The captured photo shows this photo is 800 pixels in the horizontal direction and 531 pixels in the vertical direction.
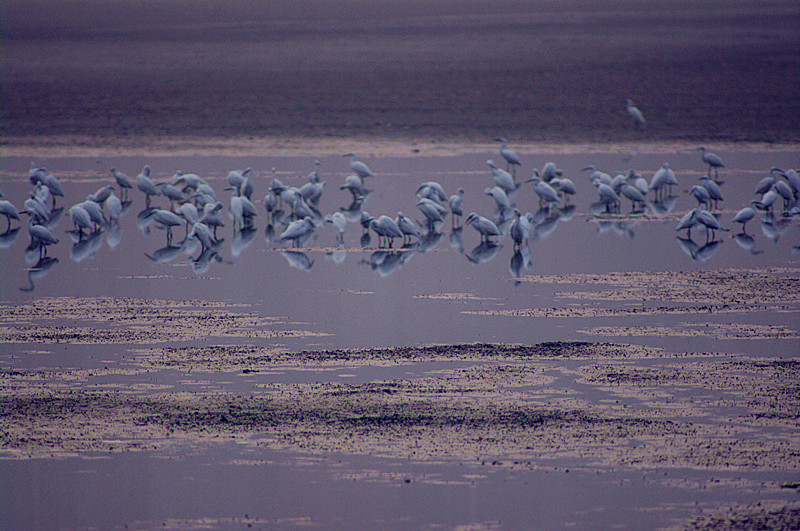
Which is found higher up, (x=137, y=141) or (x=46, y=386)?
(x=137, y=141)

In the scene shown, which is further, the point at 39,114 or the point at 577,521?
the point at 39,114

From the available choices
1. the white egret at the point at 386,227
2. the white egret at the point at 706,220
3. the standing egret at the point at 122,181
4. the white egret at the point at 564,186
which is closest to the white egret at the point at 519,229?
the white egret at the point at 386,227

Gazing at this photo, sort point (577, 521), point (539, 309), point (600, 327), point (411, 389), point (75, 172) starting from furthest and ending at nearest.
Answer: point (75, 172), point (539, 309), point (600, 327), point (411, 389), point (577, 521)

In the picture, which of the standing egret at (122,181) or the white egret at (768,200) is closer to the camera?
the white egret at (768,200)

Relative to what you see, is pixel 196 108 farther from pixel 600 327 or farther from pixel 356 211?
pixel 600 327

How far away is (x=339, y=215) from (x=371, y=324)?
199 inches

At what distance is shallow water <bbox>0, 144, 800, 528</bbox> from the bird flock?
181 mm

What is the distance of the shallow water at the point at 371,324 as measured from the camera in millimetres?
7312

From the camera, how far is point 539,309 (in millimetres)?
12711

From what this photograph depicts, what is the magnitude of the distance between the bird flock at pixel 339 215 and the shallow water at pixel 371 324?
0.18 metres

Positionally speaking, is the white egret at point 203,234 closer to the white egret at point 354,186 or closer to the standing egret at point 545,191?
the white egret at point 354,186

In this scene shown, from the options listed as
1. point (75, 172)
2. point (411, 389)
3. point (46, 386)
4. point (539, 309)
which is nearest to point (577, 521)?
point (411, 389)

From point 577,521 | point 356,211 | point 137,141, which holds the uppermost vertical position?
point 137,141

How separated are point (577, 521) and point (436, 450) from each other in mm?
1412
